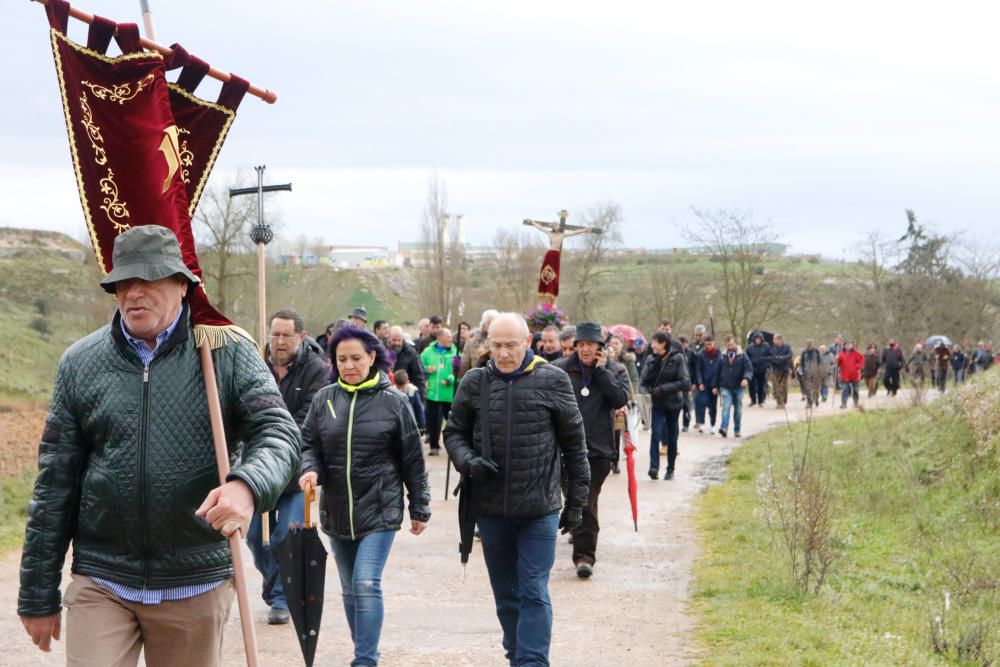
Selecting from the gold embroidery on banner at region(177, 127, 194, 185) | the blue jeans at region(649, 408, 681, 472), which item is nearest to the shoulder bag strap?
the gold embroidery on banner at region(177, 127, 194, 185)

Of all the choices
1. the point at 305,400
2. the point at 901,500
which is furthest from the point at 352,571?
the point at 901,500

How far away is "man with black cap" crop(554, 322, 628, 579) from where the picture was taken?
1009 centimetres

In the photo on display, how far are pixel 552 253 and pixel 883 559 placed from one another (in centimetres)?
1322

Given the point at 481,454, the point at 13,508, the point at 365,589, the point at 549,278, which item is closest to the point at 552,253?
the point at 549,278

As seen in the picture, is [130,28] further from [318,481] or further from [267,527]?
[267,527]

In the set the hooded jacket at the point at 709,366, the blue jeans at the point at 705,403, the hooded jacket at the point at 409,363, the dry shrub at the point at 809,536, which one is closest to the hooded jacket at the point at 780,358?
the blue jeans at the point at 705,403

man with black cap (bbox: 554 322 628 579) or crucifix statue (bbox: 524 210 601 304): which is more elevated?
crucifix statue (bbox: 524 210 601 304)

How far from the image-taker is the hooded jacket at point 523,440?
690cm

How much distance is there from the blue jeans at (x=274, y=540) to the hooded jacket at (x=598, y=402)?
109 inches

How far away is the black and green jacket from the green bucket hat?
2.95 meters

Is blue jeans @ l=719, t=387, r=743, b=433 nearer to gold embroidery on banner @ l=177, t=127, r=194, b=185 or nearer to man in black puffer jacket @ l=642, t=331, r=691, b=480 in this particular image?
man in black puffer jacket @ l=642, t=331, r=691, b=480

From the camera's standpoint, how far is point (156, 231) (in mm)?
4152

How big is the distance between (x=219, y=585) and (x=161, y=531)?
0.33 metres

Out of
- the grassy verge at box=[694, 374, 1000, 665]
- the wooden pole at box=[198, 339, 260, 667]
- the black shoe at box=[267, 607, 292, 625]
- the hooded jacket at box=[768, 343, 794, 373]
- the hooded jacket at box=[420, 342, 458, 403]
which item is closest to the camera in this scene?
the wooden pole at box=[198, 339, 260, 667]
